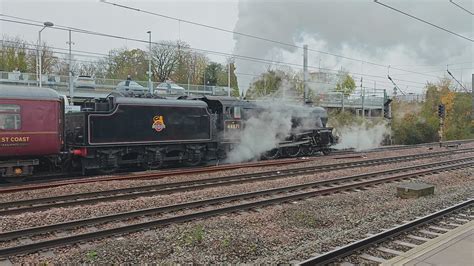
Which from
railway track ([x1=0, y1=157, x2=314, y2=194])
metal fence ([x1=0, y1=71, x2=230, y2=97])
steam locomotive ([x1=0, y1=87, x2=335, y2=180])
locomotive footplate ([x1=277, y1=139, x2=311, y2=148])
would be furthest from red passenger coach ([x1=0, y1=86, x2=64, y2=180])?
metal fence ([x1=0, y1=71, x2=230, y2=97])

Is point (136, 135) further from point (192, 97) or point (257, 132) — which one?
point (257, 132)

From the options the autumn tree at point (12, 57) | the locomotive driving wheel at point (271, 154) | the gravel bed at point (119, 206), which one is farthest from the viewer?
the autumn tree at point (12, 57)

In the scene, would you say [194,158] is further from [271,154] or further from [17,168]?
[17,168]

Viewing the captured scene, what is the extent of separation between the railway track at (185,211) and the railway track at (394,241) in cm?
313

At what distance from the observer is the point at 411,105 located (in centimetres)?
3906

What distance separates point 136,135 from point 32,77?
74.1 feet

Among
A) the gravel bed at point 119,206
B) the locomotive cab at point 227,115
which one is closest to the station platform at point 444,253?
the gravel bed at point 119,206

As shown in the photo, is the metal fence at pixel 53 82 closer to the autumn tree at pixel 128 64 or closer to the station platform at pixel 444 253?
the autumn tree at pixel 128 64

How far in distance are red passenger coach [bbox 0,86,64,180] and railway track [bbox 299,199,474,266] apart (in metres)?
10.2

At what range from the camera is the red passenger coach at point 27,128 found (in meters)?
12.0

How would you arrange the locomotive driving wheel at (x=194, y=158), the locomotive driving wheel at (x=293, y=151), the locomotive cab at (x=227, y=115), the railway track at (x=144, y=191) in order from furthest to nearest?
the locomotive driving wheel at (x=293, y=151)
the locomotive cab at (x=227, y=115)
the locomotive driving wheel at (x=194, y=158)
the railway track at (x=144, y=191)

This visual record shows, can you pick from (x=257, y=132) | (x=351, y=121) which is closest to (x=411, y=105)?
(x=351, y=121)

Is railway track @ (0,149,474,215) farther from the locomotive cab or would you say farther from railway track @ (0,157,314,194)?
the locomotive cab

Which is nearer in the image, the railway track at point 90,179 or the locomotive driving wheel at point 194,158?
the railway track at point 90,179
